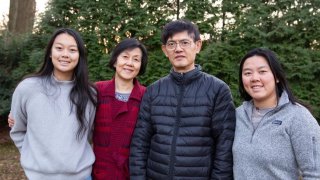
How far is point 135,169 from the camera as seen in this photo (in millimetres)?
2908

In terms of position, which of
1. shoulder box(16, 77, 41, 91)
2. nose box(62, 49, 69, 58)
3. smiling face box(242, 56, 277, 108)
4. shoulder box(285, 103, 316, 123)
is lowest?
shoulder box(285, 103, 316, 123)

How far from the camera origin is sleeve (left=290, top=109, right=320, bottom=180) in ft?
7.77

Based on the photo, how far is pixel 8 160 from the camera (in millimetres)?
7484

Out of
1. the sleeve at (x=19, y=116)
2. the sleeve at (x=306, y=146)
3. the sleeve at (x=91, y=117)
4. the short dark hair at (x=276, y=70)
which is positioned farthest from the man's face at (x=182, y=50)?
the sleeve at (x=19, y=116)

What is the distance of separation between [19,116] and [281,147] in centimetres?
205

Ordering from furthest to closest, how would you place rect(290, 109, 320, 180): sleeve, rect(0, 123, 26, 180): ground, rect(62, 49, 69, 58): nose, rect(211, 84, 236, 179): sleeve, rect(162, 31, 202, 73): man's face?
rect(0, 123, 26, 180): ground
rect(62, 49, 69, 58): nose
rect(162, 31, 202, 73): man's face
rect(211, 84, 236, 179): sleeve
rect(290, 109, 320, 180): sleeve

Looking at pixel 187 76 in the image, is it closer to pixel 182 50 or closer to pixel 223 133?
pixel 182 50

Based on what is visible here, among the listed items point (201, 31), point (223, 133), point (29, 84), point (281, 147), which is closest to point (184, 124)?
point (223, 133)

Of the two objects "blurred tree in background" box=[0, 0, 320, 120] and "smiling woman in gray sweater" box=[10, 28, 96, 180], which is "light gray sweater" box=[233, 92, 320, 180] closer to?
"smiling woman in gray sweater" box=[10, 28, 96, 180]

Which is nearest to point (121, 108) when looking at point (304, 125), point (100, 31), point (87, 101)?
point (87, 101)

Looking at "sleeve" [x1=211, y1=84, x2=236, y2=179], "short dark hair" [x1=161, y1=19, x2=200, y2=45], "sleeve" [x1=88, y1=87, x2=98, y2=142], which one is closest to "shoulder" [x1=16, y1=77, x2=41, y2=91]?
"sleeve" [x1=88, y1=87, x2=98, y2=142]

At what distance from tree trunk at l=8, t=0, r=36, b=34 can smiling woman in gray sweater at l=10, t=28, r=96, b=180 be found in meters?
8.94

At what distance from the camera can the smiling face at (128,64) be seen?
10.3 ft

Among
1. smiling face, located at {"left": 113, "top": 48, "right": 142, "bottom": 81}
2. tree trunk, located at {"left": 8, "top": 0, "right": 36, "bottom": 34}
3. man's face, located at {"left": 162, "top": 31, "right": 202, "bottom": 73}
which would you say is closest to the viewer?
man's face, located at {"left": 162, "top": 31, "right": 202, "bottom": 73}
